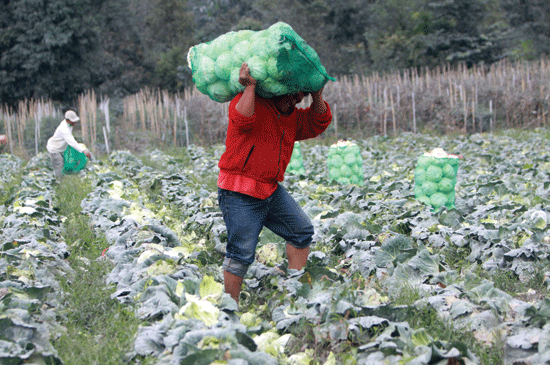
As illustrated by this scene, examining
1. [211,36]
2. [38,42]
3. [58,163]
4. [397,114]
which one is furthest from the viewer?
[211,36]

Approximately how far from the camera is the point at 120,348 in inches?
Result: 107

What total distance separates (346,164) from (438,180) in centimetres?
212

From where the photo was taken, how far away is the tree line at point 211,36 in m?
27.5

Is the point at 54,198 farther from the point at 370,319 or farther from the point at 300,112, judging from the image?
the point at 370,319

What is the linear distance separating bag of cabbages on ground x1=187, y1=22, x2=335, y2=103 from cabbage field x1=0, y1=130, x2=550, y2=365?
1253 mm

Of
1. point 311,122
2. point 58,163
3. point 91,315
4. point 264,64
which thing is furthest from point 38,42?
point 264,64

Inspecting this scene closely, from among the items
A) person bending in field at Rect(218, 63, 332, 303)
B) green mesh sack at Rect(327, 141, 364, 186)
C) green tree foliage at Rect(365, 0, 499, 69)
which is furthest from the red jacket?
green tree foliage at Rect(365, 0, 499, 69)

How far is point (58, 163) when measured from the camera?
31.6 feet

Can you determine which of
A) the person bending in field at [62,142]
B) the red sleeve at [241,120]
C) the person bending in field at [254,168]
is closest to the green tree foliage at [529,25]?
the person bending in field at [62,142]

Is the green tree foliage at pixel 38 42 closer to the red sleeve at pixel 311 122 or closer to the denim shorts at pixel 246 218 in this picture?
the red sleeve at pixel 311 122

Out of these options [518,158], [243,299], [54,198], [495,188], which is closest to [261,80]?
[243,299]

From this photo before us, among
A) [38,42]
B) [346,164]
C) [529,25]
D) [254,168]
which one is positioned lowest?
[346,164]

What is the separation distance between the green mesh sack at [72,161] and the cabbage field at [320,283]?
2727 millimetres

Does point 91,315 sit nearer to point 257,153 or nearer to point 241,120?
point 257,153
